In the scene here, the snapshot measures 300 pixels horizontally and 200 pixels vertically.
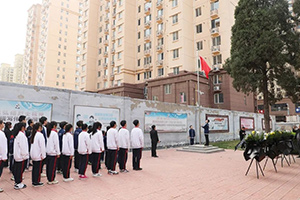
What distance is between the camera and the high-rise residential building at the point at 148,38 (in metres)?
28.5

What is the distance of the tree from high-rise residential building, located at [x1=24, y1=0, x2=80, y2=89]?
5389cm

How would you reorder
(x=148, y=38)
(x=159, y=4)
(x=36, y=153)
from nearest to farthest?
(x=36, y=153)
(x=159, y=4)
(x=148, y=38)

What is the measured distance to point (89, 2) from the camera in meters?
42.5

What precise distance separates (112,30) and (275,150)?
3526 cm

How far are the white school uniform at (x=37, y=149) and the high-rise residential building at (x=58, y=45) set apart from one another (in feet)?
195

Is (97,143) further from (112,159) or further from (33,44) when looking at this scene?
(33,44)

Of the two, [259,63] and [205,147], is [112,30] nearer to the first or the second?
[259,63]

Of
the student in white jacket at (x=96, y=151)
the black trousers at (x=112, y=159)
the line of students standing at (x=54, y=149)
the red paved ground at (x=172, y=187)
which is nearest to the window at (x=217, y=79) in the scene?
the red paved ground at (x=172, y=187)

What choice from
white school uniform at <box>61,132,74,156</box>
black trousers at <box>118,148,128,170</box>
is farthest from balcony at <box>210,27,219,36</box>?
white school uniform at <box>61,132,74,156</box>

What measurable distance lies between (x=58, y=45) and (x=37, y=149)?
6404 centimetres

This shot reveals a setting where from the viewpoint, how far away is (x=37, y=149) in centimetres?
563

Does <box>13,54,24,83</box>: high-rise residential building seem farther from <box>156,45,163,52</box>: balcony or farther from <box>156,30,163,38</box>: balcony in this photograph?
<box>156,45,163,52</box>: balcony

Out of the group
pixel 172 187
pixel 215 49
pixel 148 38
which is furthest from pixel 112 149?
pixel 148 38

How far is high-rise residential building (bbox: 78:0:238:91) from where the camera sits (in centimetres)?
2848
